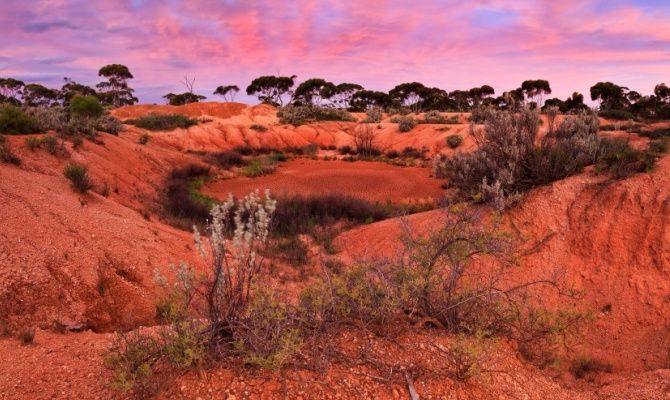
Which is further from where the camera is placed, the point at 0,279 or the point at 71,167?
the point at 71,167

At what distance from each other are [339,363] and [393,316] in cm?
91

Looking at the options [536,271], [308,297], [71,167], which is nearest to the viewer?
[308,297]

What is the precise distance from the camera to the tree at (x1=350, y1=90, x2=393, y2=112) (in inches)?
2416

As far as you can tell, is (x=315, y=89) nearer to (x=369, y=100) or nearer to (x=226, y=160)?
(x=369, y=100)

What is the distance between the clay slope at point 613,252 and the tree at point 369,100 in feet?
176

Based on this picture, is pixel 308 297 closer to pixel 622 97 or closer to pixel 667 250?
pixel 667 250

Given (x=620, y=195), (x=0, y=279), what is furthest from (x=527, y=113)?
(x=0, y=279)

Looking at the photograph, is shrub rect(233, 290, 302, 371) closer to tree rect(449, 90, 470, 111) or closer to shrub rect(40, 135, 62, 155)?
shrub rect(40, 135, 62, 155)

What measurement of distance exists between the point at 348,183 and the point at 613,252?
1249 centimetres

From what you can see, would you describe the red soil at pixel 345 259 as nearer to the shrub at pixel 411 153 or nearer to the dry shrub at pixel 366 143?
the shrub at pixel 411 153

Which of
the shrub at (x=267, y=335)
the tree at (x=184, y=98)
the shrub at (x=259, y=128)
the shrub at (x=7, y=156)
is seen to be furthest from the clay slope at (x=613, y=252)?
the tree at (x=184, y=98)

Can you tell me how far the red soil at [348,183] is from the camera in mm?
16891

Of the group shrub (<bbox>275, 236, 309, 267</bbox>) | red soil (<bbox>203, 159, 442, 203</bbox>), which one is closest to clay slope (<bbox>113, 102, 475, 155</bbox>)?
red soil (<bbox>203, 159, 442, 203</bbox>)

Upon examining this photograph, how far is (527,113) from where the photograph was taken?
1015cm
